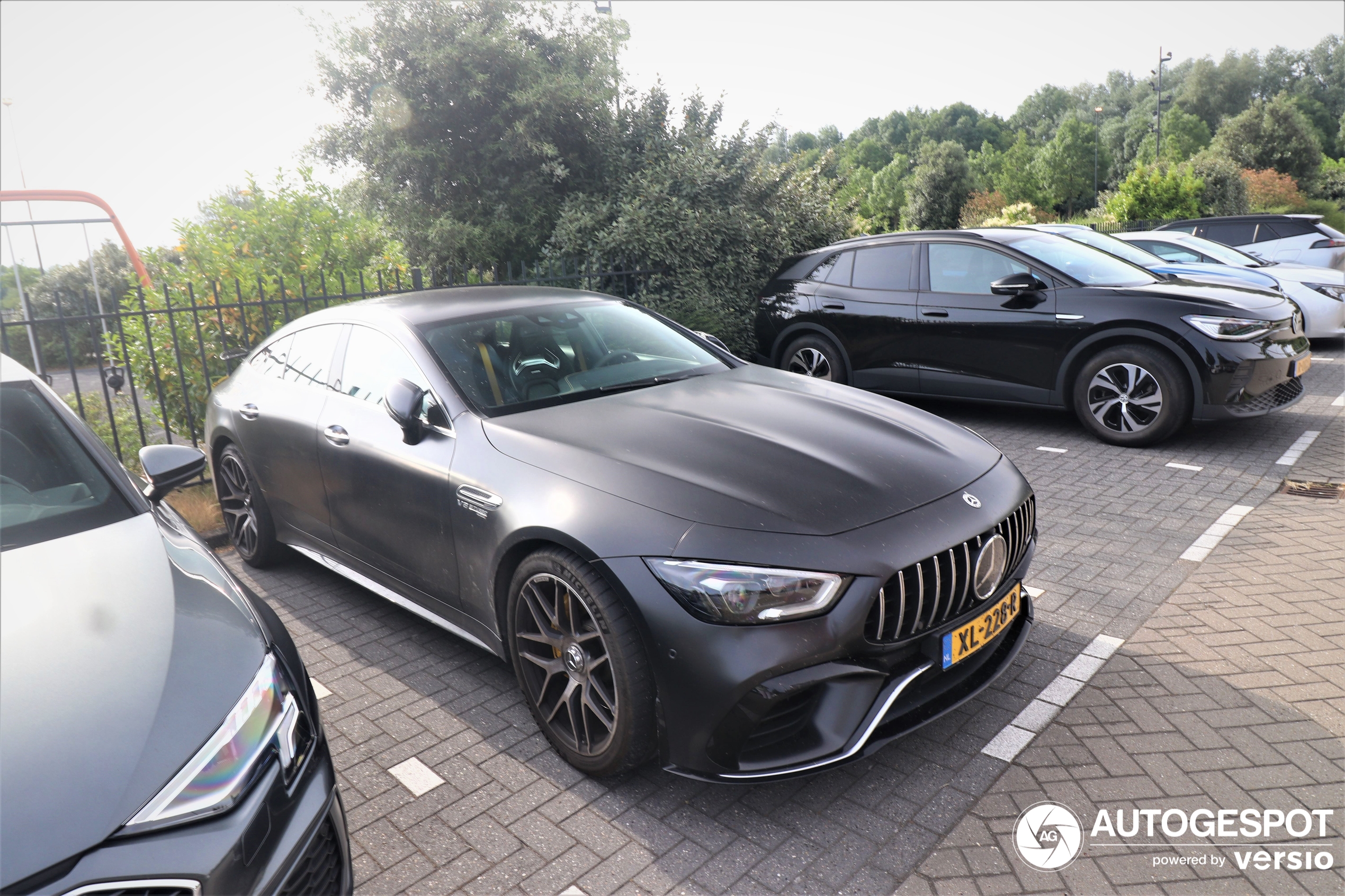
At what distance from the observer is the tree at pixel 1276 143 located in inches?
1713

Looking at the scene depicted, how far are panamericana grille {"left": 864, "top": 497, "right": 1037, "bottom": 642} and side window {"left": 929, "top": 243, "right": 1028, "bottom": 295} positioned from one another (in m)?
4.93

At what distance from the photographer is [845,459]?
2.96 meters

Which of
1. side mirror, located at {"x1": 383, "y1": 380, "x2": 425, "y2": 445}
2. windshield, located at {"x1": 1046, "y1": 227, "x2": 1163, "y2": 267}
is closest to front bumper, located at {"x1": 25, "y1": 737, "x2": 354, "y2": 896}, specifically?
side mirror, located at {"x1": 383, "y1": 380, "x2": 425, "y2": 445}

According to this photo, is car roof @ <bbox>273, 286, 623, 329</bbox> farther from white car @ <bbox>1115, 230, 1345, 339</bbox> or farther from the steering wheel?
white car @ <bbox>1115, 230, 1345, 339</bbox>

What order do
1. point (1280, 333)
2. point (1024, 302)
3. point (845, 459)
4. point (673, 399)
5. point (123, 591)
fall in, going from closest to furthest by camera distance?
point (123, 591) → point (845, 459) → point (673, 399) → point (1280, 333) → point (1024, 302)

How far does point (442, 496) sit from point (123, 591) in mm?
1267

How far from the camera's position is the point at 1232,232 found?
13859 mm

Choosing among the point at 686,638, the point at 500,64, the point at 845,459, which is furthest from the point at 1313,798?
the point at 500,64

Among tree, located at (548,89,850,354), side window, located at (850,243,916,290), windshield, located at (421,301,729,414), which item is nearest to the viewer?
windshield, located at (421,301,729,414)

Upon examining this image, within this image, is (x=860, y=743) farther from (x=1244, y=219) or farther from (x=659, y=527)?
(x=1244, y=219)

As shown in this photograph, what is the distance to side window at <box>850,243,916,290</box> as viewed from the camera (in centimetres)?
780

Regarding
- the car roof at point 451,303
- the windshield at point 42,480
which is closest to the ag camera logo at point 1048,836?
the windshield at point 42,480

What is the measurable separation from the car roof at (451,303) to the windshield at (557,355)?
2.7 inches

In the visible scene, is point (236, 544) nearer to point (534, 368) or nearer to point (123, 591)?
point (534, 368)
